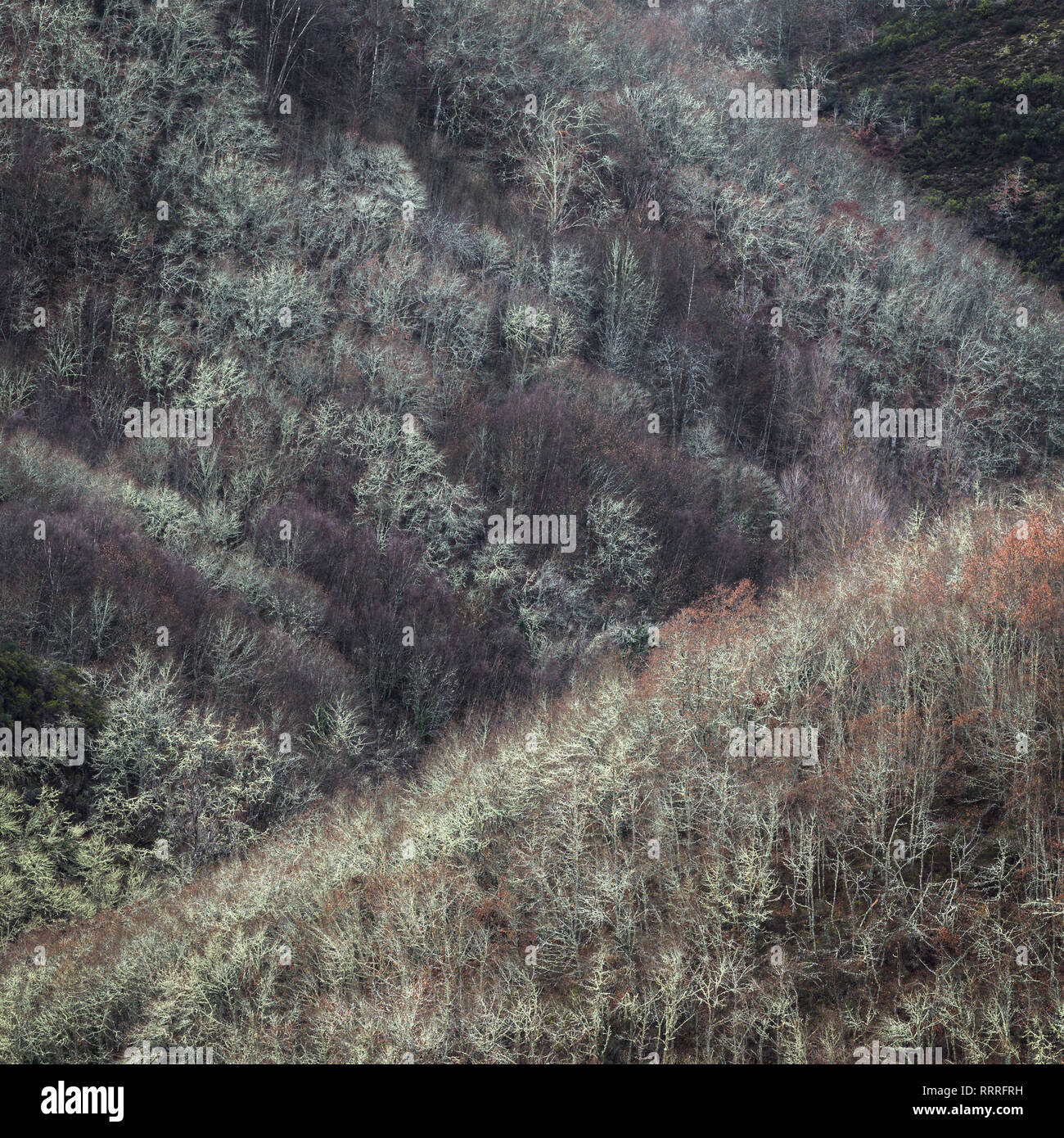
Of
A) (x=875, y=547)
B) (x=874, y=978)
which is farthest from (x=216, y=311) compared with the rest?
(x=874, y=978)

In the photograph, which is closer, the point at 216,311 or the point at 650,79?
the point at 216,311

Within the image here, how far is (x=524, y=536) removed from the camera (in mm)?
53000

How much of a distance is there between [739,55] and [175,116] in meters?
58.1

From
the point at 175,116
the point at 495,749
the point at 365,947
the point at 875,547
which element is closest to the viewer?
the point at 365,947

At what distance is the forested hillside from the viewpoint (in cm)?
2388

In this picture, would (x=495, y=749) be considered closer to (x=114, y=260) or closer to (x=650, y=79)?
(x=114, y=260)

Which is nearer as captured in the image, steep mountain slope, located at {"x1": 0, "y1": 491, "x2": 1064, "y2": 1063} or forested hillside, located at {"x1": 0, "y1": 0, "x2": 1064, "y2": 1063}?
steep mountain slope, located at {"x1": 0, "y1": 491, "x2": 1064, "y2": 1063}

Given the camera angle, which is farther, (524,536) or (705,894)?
(524,536)

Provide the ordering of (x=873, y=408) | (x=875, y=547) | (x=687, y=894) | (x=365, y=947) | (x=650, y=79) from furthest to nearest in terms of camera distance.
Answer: (x=650, y=79) < (x=873, y=408) < (x=875, y=547) < (x=365, y=947) < (x=687, y=894)

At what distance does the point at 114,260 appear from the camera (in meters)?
54.4

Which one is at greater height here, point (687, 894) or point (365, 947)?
point (687, 894)

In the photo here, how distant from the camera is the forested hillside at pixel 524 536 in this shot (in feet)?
78.3

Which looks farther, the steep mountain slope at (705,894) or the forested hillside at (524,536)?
the forested hillside at (524,536)

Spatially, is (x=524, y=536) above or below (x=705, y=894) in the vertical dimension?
above
